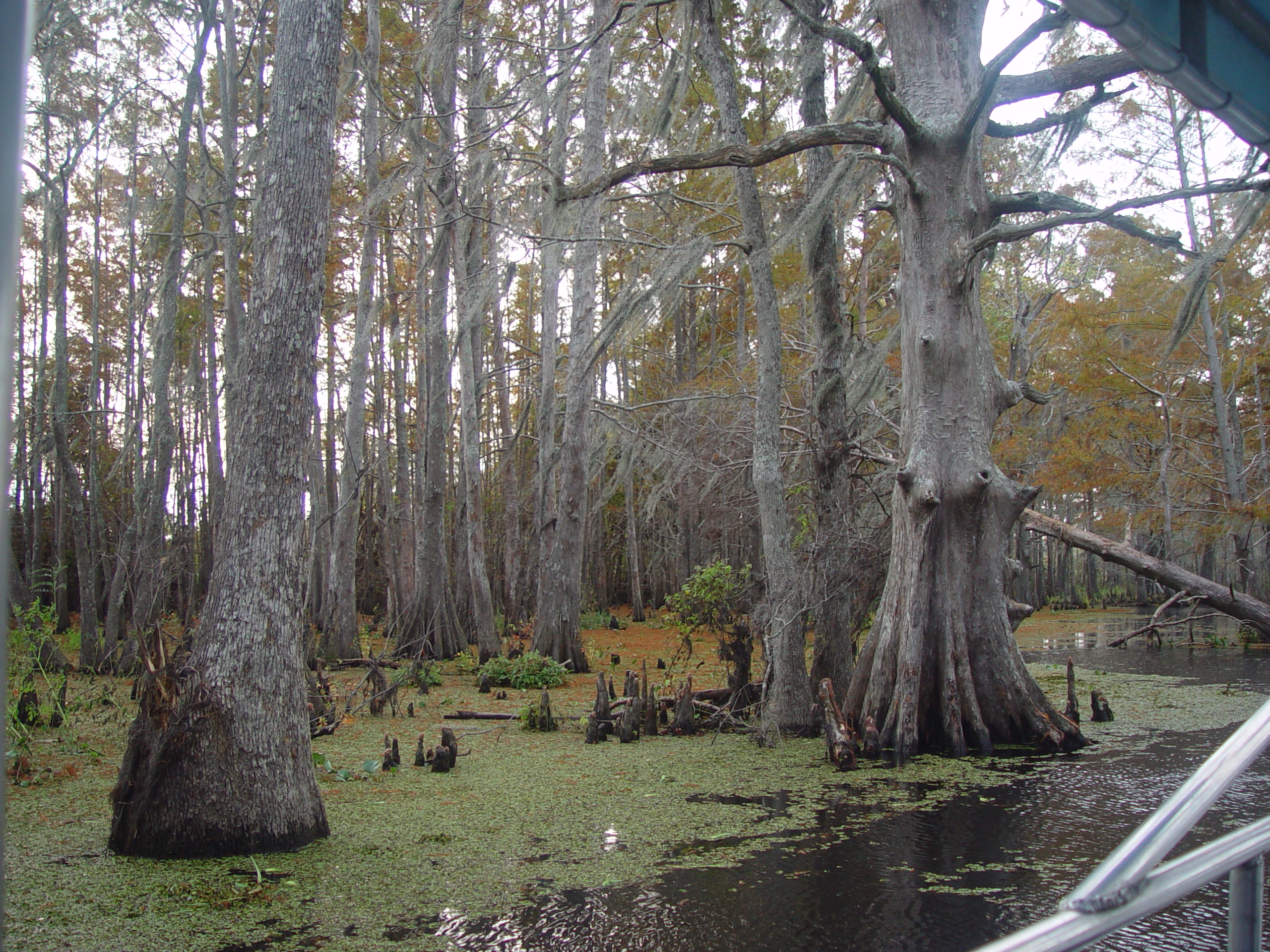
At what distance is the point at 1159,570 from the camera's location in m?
9.77

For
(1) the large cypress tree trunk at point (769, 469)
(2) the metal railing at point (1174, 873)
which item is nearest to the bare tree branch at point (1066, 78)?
(1) the large cypress tree trunk at point (769, 469)

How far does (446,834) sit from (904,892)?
199 cm

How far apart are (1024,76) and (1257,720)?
5.62 meters

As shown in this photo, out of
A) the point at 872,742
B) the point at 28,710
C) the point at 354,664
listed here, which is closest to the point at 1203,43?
the point at 872,742

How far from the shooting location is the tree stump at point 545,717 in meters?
6.86

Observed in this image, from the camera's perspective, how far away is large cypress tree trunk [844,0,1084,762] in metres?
5.75

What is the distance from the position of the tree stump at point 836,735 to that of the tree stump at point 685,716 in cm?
115

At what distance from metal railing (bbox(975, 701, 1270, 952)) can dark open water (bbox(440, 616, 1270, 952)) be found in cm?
214

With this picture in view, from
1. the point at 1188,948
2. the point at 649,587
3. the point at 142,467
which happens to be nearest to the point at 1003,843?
the point at 1188,948

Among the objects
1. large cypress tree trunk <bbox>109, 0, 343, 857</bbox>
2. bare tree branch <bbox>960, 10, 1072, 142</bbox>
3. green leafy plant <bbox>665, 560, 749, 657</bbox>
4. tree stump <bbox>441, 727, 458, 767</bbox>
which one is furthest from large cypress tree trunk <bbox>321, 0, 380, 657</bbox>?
bare tree branch <bbox>960, 10, 1072, 142</bbox>

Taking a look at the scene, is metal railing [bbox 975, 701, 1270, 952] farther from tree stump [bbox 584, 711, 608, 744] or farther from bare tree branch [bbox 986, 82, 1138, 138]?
tree stump [bbox 584, 711, 608, 744]

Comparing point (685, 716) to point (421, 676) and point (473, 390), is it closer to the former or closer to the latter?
point (421, 676)

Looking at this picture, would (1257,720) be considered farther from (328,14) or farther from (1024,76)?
(1024,76)

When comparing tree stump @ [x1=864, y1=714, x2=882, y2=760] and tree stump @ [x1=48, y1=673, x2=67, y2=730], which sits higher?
tree stump @ [x1=48, y1=673, x2=67, y2=730]
